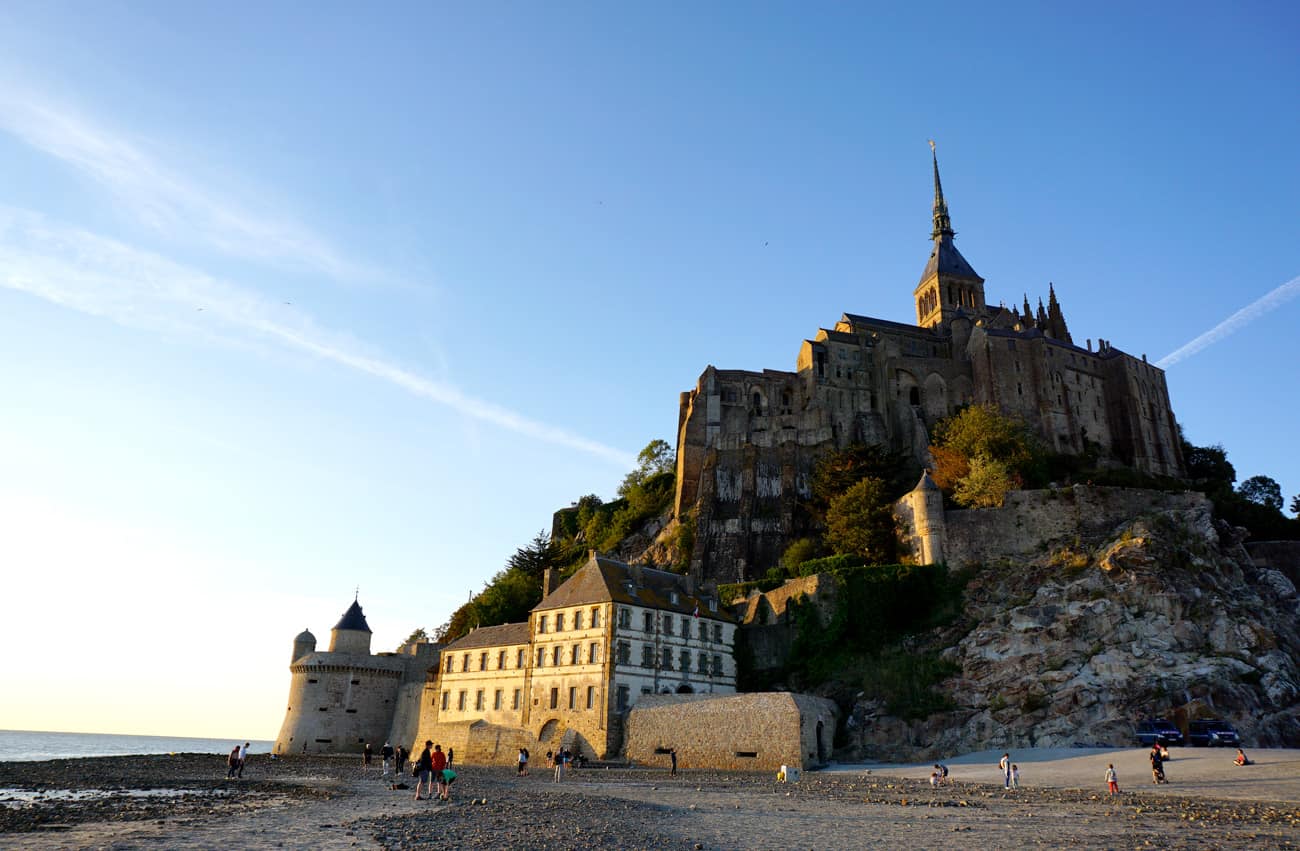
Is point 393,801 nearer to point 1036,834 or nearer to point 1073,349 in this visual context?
point 1036,834

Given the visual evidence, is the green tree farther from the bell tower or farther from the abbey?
the bell tower

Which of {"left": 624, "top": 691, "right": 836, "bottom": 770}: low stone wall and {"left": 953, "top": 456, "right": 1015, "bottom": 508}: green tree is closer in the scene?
{"left": 624, "top": 691, "right": 836, "bottom": 770}: low stone wall

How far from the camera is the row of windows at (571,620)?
1716 inches

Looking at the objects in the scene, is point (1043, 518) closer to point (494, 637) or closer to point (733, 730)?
point (733, 730)

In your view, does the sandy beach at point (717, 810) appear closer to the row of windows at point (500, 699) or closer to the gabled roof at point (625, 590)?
the row of windows at point (500, 699)

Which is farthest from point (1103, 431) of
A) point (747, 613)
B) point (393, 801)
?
point (393, 801)

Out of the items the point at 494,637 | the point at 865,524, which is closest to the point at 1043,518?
the point at 865,524

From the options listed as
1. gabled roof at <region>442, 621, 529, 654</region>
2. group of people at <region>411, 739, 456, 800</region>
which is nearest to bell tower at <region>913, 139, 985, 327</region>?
gabled roof at <region>442, 621, 529, 654</region>

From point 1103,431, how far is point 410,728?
2172 inches

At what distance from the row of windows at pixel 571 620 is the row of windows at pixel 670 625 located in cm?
133

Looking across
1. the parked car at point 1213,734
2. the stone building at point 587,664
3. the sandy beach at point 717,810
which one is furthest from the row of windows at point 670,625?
the parked car at point 1213,734

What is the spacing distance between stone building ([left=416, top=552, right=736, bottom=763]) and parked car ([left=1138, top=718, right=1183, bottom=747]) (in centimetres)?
1959

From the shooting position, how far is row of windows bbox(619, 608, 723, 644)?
4331 cm

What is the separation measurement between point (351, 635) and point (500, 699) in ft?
50.3
